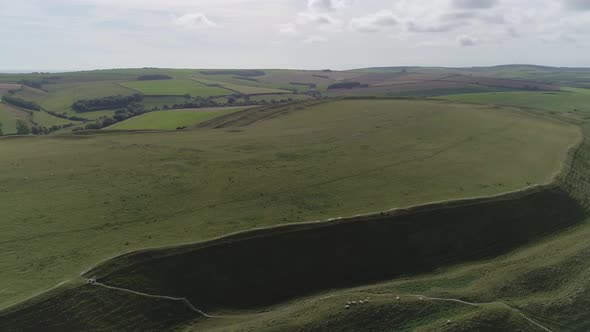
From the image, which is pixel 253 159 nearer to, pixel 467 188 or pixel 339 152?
pixel 339 152

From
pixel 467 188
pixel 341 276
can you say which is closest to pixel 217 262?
pixel 341 276

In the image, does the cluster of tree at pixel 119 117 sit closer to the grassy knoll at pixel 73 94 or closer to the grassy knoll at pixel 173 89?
the grassy knoll at pixel 73 94

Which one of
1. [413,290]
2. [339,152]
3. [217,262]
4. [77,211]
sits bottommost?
[413,290]

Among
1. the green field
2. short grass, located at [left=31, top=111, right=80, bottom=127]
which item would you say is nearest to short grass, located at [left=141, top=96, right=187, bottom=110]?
short grass, located at [left=31, top=111, right=80, bottom=127]

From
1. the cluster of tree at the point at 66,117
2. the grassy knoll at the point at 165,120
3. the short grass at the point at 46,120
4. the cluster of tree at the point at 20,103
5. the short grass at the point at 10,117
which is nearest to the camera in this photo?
the grassy knoll at the point at 165,120

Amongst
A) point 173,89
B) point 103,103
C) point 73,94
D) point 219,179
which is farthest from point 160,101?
point 219,179

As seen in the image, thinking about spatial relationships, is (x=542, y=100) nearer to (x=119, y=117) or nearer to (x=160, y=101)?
(x=160, y=101)

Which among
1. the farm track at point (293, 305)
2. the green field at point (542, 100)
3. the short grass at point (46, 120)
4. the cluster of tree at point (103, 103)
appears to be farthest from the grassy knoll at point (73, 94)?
the green field at point (542, 100)

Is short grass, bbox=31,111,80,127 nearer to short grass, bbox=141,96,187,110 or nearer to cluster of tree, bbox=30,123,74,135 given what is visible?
cluster of tree, bbox=30,123,74,135
